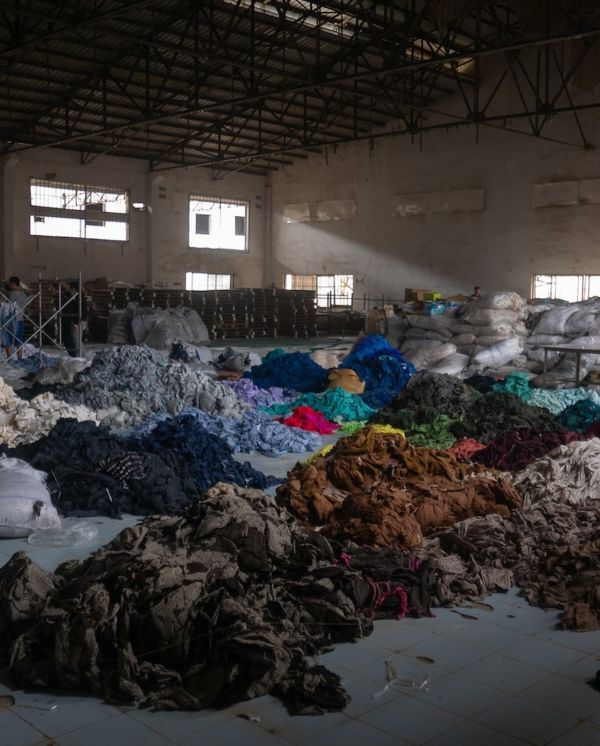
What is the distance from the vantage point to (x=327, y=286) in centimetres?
3002

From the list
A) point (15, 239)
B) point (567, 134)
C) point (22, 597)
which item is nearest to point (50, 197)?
point (15, 239)

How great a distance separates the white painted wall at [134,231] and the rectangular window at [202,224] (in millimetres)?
760

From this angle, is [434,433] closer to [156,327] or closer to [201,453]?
[201,453]

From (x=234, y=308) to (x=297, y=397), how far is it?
10840mm

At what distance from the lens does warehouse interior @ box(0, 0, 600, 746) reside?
3693mm

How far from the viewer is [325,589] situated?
4379 mm

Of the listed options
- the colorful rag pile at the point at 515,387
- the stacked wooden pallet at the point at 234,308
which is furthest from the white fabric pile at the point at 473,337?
the stacked wooden pallet at the point at 234,308

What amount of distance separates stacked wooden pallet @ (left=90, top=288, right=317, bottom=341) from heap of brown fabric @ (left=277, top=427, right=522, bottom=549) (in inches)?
572

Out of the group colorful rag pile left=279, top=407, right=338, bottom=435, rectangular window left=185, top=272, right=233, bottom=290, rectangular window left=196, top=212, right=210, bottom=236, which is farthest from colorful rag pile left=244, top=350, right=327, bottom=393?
rectangular window left=196, top=212, right=210, bottom=236

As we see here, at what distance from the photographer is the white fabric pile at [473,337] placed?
16031 millimetres

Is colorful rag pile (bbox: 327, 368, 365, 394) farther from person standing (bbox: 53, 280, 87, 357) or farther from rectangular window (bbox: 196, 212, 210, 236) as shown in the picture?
rectangular window (bbox: 196, 212, 210, 236)

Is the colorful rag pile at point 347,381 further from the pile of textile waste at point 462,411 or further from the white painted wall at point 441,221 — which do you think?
the white painted wall at point 441,221

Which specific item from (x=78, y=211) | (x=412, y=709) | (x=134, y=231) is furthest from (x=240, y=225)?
(x=412, y=709)

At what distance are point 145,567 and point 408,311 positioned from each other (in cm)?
1486
